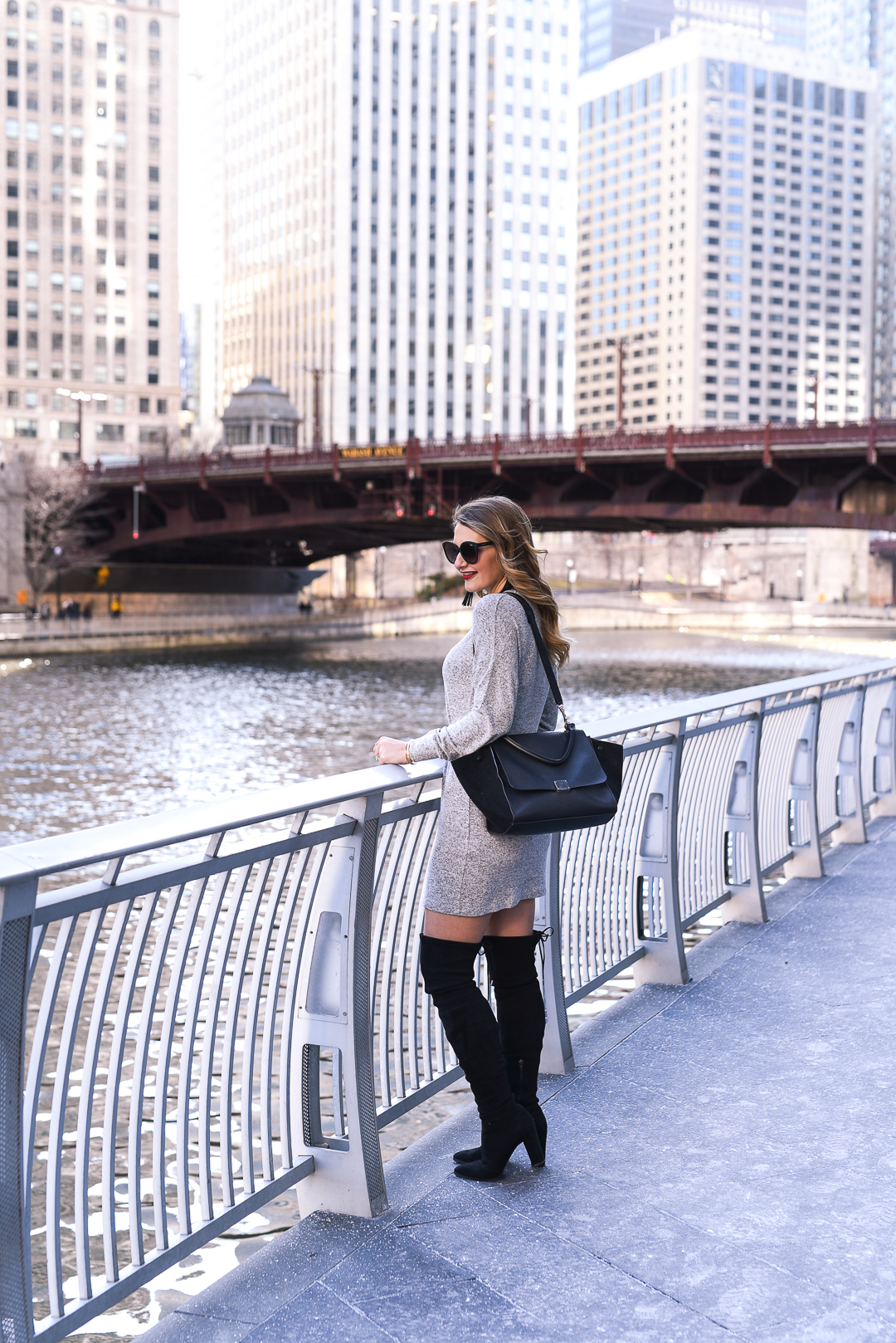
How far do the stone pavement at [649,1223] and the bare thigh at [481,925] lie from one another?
0.76m

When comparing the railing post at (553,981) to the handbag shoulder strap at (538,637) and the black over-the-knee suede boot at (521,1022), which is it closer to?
the black over-the-knee suede boot at (521,1022)

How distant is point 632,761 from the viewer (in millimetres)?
6285

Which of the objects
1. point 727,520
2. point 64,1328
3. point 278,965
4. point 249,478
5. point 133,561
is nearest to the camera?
point 64,1328

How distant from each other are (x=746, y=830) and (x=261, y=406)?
11679cm

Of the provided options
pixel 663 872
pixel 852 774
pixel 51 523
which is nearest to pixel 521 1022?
pixel 663 872

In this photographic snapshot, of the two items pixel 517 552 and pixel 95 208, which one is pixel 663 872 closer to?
pixel 517 552

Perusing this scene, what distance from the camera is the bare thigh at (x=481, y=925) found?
4.06m

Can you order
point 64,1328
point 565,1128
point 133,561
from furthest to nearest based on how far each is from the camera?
point 133,561
point 565,1128
point 64,1328

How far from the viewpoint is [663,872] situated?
259 inches

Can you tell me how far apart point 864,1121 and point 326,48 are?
178m

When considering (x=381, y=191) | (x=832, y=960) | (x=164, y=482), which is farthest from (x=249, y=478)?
(x=381, y=191)

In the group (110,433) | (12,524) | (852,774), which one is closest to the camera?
(852,774)

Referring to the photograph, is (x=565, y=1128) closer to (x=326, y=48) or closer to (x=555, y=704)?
(x=555, y=704)

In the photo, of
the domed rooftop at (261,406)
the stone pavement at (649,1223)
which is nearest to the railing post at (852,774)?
the stone pavement at (649,1223)
